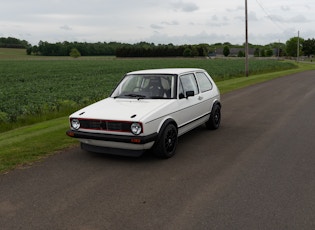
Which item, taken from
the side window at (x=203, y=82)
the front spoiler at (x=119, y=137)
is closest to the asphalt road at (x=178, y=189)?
the front spoiler at (x=119, y=137)

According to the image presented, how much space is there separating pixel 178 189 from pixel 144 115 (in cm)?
151

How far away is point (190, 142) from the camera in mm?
6941

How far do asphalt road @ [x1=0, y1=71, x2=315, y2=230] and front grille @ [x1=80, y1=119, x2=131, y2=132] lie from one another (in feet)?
2.02

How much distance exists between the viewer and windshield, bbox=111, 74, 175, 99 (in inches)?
251

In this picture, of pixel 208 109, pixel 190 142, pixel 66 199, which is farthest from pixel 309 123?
pixel 66 199

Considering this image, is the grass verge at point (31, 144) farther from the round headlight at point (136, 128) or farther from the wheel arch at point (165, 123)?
the wheel arch at point (165, 123)

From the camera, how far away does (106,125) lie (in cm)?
547

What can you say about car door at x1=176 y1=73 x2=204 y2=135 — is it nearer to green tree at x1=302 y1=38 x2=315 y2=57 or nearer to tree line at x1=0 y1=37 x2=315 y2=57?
tree line at x1=0 y1=37 x2=315 y2=57

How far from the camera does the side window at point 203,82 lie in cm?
756

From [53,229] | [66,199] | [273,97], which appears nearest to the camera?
[53,229]

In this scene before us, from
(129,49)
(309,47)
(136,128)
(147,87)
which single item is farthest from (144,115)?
(309,47)

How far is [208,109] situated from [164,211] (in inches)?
169

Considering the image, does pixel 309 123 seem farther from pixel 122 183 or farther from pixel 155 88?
pixel 122 183

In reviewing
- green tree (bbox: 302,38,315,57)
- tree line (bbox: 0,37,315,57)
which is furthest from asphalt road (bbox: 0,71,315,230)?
green tree (bbox: 302,38,315,57)
